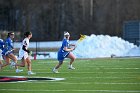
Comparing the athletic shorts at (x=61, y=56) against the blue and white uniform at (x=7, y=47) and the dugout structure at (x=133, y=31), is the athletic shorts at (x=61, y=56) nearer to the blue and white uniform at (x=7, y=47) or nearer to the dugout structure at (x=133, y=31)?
the blue and white uniform at (x=7, y=47)

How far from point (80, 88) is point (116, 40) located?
2714cm

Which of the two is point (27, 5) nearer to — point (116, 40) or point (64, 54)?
point (116, 40)

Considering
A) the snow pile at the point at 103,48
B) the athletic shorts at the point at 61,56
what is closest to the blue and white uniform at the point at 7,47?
the athletic shorts at the point at 61,56

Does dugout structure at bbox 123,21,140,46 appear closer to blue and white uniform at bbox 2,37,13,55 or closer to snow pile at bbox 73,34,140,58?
snow pile at bbox 73,34,140,58

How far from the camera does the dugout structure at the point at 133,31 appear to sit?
4691cm

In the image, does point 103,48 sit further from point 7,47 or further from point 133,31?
point 7,47

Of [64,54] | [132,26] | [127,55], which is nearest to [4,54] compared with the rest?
[64,54]

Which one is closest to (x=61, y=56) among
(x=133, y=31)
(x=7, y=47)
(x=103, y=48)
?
(x=7, y=47)

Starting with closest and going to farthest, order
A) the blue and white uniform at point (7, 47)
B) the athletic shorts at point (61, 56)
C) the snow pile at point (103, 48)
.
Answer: the athletic shorts at point (61, 56)
the blue and white uniform at point (7, 47)
the snow pile at point (103, 48)

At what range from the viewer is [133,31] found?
1873 inches

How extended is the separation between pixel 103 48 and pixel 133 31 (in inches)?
282

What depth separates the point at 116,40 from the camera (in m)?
42.2

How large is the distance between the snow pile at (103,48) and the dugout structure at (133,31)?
16.5ft

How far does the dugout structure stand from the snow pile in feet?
16.5
